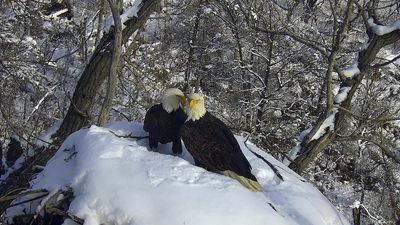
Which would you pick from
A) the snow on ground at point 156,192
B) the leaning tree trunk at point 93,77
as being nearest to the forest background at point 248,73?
the leaning tree trunk at point 93,77

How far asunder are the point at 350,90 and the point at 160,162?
3.57 m

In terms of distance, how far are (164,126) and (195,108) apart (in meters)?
0.26

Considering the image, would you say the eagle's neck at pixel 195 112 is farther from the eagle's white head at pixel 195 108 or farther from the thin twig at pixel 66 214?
the thin twig at pixel 66 214

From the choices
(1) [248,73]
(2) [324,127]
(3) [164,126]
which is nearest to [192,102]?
(3) [164,126]

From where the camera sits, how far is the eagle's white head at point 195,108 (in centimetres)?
313

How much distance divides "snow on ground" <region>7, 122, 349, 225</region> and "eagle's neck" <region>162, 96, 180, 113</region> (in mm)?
479

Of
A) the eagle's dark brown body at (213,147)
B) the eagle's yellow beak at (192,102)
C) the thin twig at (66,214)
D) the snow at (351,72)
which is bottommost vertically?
the thin twig at (66,214)

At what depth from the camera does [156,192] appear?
236 cm

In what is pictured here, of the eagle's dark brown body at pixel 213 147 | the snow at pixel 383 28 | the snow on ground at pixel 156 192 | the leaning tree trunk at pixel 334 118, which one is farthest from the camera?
the leaning tree trunk at pixel 334 118

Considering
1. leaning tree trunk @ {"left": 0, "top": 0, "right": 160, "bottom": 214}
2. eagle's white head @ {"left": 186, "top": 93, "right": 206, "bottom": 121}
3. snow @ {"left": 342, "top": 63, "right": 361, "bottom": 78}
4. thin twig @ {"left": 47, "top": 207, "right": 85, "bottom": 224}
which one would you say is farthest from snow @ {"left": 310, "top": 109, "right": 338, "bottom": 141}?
thin twig @ {"left": 47, "top": 207, "right": 85, "bottom": 224}

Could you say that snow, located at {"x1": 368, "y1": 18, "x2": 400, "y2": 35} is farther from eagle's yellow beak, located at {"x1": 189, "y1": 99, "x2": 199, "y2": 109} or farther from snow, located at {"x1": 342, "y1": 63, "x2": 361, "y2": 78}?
eagle's yellow beak, located at {"x1": 189, "y1": 99, "x2": 199, "y2": 109}

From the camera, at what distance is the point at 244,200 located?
241cm

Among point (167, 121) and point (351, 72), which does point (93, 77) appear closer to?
point (167, 121)

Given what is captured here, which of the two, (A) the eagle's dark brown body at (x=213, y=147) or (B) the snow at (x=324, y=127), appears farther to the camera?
(B) the snow at (x=324, y=127)
